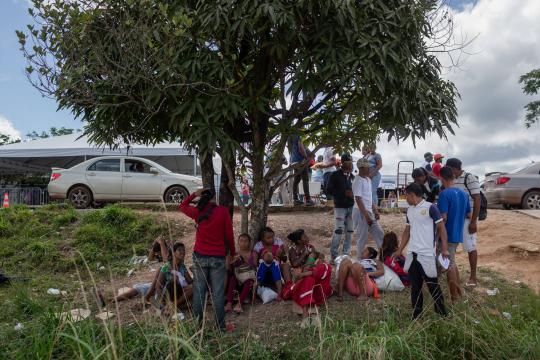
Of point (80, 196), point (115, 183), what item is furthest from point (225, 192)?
point (80, 196)

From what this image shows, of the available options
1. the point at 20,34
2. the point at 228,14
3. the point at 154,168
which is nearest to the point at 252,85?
the point at 228,14

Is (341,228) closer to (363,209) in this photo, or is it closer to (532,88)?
(363,209)

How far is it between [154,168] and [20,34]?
8599mm

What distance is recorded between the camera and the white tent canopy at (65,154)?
16391 millimetres

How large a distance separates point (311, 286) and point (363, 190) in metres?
2.05

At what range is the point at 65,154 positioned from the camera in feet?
54.5

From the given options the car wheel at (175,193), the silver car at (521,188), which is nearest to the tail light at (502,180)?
the silver car at (521,188)

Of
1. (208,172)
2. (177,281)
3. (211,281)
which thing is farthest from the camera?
(208,172)

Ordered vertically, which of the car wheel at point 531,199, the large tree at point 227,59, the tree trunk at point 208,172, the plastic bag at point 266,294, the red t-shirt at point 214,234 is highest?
the large tree at point 227,59

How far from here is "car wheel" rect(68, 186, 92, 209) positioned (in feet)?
41.3

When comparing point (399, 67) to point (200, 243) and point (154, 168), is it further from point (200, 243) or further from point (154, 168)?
point (154, 168)

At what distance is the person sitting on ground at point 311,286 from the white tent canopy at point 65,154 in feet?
33.0

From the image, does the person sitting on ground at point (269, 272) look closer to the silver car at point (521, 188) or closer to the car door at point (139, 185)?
the car door at point (139, 185)

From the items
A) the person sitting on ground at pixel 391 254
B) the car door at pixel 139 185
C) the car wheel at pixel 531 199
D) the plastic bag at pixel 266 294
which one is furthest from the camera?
the car wheel at pixel 531 199
